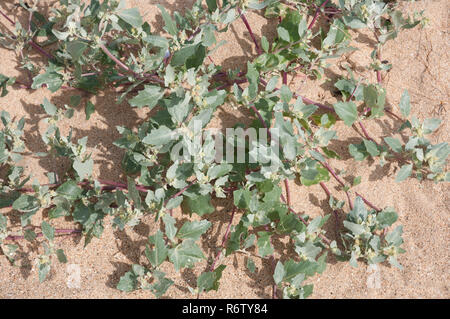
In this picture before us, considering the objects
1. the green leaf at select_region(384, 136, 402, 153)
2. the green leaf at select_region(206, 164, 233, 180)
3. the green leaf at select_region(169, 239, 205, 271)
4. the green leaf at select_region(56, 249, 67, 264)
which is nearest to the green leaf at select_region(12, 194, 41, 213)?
the green leaf at select_region(56, 249, 67, 264)

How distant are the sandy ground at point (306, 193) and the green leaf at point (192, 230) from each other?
179 millimetres

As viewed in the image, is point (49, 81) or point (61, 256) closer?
point (61, 256)

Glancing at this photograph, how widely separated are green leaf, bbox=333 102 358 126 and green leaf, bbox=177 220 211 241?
3.03 feet

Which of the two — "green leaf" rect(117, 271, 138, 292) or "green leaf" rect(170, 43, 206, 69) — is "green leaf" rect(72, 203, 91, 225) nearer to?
"green leaf" rect(117, 271, 138, 292)

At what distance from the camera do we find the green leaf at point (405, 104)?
251 cm

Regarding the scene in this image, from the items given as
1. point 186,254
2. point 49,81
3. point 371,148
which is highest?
point 49,81

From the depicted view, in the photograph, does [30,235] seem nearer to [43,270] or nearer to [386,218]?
[43,270]

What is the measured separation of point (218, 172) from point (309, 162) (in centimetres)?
43

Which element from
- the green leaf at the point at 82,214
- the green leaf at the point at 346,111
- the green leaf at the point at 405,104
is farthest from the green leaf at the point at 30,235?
the green leaf at the point at 405,104

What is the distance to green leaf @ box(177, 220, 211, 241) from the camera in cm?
215

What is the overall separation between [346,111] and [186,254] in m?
1.12

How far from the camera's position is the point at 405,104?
252 cm

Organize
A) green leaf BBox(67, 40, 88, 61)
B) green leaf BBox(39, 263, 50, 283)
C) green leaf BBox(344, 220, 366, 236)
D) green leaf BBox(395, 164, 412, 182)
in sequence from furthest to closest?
1. green leaf BBox(395, 164, 412, 182)
2. green leaf BBox(344, 220, 366, 236)
3. green leaf BBox(39, 263, 50, 283)
4. green leaf BBox(67, 40, 88, 61)

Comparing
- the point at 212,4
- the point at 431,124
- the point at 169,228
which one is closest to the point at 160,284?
the point at 169,228
